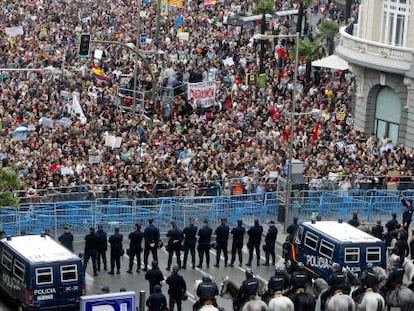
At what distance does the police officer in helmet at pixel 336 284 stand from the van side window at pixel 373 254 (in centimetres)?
207

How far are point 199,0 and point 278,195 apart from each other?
36344 millimetres

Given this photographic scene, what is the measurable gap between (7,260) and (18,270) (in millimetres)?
837

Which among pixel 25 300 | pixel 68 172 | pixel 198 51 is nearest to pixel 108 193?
pixel 68 172

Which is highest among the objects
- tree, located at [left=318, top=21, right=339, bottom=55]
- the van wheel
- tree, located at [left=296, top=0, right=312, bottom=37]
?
tree, located at [left=296, top=0, right=312, bottom=37]

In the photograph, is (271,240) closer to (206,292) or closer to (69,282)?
(206,292)

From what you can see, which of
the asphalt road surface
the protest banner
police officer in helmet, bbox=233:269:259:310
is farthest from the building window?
police officer in helmet, bbox=233:269:259:310

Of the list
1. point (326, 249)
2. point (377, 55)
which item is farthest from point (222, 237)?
point (377, 55)

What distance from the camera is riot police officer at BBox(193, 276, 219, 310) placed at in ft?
116

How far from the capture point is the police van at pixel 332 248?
39.9m

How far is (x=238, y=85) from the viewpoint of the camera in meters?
64.2

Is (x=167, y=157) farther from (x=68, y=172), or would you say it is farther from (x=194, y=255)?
(x=194, y=255)

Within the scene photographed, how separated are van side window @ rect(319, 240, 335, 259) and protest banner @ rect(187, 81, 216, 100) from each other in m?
20.0

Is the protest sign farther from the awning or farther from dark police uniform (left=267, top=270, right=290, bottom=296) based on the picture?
dark police uniform (left=267, top=270, right=290, bottom=296)

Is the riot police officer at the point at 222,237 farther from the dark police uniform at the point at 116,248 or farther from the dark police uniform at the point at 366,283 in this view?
the dark police uniform at the point at 366,283
